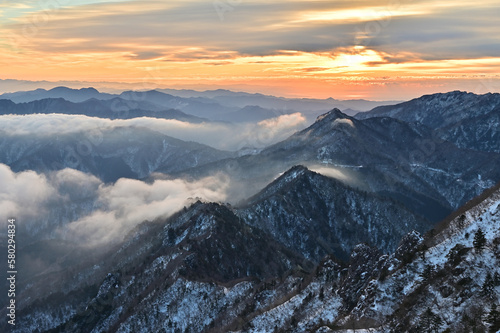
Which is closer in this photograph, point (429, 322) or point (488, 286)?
point (429, 322)

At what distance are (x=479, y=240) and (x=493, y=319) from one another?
60.9ft

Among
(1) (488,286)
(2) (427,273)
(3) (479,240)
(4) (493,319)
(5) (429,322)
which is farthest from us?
(2) (427,273)

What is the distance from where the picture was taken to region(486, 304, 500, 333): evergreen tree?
69.4 metres

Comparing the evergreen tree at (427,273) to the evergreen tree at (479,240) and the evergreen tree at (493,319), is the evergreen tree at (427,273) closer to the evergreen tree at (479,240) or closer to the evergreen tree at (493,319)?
the evergreen tree at (479,240)

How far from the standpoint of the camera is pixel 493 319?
234 feet

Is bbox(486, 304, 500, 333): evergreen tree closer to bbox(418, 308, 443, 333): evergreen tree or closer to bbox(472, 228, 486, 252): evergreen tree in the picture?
bbox(418, 308, 443, 333): evergreen tree

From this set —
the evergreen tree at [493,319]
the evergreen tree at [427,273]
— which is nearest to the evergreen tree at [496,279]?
the evergreen tree at [493,319]

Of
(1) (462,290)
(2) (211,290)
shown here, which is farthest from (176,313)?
(1) (462,290)

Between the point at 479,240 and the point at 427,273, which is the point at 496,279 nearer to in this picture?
the point at 479,240

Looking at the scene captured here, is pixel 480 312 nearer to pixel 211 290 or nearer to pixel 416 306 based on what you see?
pixel 416 306

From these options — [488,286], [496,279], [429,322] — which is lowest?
[429,322]

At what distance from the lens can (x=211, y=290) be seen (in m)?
188

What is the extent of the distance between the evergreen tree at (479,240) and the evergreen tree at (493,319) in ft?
43.3

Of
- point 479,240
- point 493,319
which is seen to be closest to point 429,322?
point 493,319
